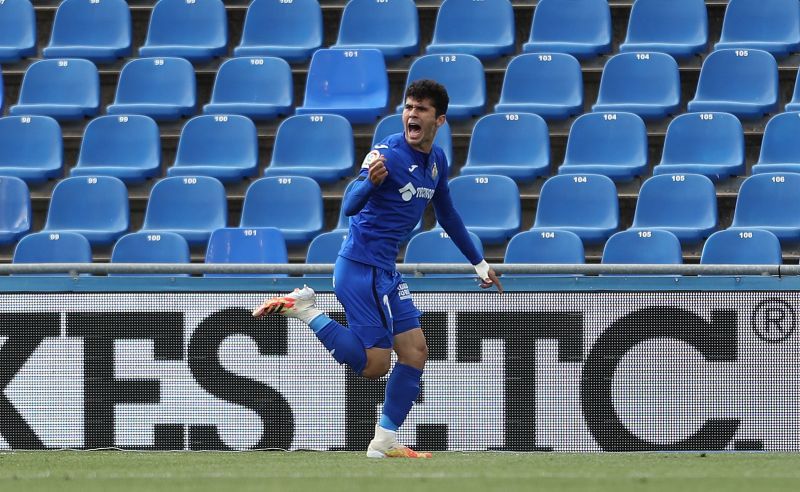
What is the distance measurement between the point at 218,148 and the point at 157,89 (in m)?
1.04

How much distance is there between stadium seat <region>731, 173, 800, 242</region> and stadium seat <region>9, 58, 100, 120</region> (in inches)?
212

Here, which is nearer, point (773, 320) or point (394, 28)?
point (773, 320)

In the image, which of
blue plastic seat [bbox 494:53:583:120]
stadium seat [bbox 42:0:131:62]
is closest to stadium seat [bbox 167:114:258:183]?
stadium seat [bbox 42:0:131:62]

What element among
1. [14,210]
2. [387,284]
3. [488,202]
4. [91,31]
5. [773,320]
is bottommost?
[773,320]

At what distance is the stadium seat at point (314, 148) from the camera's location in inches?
403

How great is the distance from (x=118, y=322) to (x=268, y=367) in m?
0.85

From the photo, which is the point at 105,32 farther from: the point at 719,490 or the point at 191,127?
the point at 719,490

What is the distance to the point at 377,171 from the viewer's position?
6020 mm

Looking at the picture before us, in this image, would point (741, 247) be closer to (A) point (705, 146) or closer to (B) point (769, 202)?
(B) point (769, 202)

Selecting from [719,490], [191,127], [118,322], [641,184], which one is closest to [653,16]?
[641,184]

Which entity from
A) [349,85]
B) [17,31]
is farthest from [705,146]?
[17,31]

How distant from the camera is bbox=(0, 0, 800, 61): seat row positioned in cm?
1096

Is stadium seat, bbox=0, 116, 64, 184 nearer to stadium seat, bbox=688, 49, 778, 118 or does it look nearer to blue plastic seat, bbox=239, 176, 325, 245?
blue plastic seat, bbox=239, 176, 325, 245

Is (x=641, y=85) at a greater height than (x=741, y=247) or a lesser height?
greater
